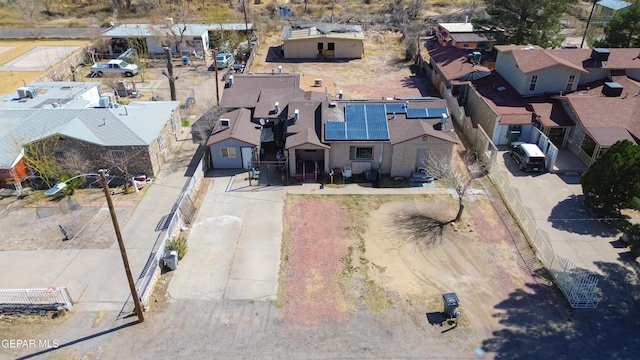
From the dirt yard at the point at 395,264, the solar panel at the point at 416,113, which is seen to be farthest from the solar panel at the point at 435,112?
the dirt yard at the point at 395,264

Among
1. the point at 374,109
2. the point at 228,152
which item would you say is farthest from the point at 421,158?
the point at 228,152

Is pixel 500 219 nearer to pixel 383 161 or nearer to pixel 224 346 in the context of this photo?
pixel 383 161

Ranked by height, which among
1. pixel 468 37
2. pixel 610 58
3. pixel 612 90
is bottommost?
pixel 612 90

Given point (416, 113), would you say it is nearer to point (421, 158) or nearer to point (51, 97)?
point (421, 158)

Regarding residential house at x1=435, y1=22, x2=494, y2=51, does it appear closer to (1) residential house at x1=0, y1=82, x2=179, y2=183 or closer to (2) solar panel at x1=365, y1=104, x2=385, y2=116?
(2) solar panel at x1=365, y1=104, x2=385, y2=116

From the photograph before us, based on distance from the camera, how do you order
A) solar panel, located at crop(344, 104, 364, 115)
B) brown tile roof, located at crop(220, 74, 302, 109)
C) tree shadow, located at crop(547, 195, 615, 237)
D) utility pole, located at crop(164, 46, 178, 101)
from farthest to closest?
utility pole, located at crop(164, 46, 178, 101), brown tile roof, located at crop(220, 74, 302, 109), solar panel, located at crop(344, 104, 364, 115), tree shadow, located at crop(547, 195, 615, 237)

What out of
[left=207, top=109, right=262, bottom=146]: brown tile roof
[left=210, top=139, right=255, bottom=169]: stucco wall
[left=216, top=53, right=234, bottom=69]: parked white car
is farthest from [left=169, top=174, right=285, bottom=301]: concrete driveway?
[left=216, top=53, right=234, bottom=69]: parked white car
